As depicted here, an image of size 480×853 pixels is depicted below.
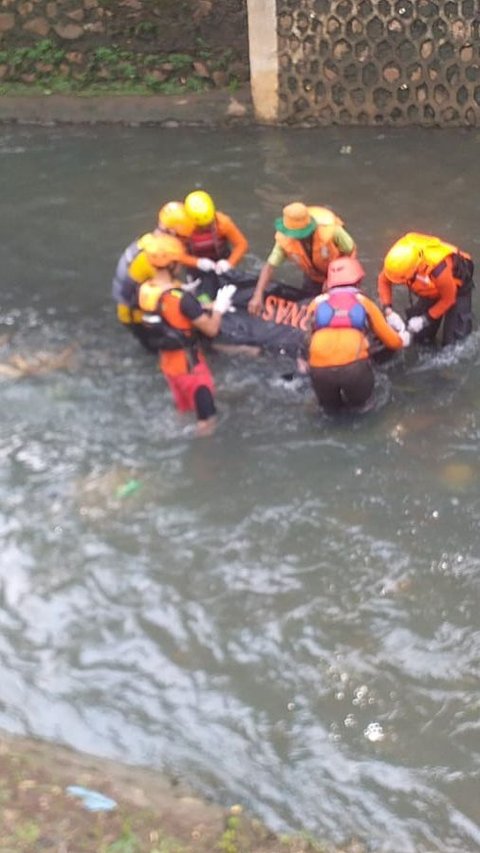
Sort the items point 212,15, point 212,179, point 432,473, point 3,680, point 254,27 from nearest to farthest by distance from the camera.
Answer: point 3,680
point 432,473
point 212,179
point 254,27
point 212,15

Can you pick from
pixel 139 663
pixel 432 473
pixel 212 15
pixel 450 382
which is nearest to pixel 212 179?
pixel 212 15

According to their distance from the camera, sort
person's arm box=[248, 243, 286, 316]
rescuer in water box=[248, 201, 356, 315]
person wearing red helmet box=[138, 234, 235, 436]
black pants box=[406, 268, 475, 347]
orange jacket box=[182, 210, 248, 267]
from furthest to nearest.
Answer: orange jacket box=[182, 210, 248, 267]
person's arm box=[248, 243, 286, 316]
black pants box=[406, 268, 475, 347]
rescuer in water box=[248, 201, 356, 315]
person wearing red helmet box=[138, 234, 235, 436]

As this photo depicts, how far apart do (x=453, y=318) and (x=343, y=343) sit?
1.23m

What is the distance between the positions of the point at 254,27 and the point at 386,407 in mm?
7544

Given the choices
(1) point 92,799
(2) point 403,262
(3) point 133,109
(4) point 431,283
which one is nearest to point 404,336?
(4) point 431,283

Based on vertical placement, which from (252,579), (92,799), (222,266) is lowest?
(252,579)

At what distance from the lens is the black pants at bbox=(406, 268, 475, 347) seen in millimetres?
6930

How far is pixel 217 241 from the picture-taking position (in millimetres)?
7543

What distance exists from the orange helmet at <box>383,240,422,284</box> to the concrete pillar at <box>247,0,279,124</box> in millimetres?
6939

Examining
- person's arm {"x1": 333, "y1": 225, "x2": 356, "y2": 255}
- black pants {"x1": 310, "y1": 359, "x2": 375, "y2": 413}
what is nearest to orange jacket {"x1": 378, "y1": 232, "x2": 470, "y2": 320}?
person's arm {"x1": 333, "y1": 225, "x2": 356, "y2": 255}

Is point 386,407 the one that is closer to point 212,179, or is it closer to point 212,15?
point 212,179

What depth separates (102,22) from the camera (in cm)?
1418

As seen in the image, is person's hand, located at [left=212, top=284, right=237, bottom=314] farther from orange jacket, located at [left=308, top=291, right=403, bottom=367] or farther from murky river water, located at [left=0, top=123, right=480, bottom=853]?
orange jacket, located at [left=308, top=291, right=403, bottom=367]

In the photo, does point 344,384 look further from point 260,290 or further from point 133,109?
point 133,109
